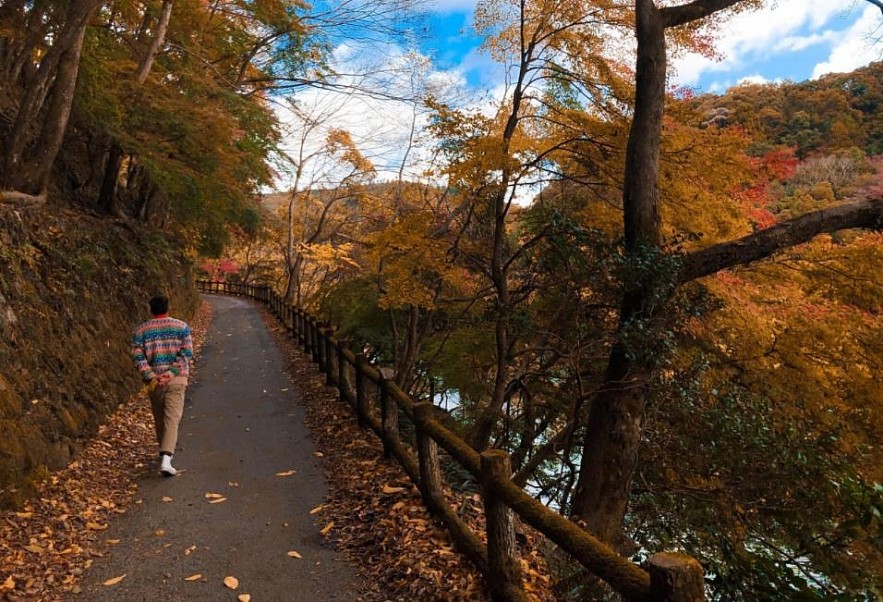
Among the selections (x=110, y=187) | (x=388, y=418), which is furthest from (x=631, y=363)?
(x=110, y=187)

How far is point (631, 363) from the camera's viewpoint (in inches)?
250

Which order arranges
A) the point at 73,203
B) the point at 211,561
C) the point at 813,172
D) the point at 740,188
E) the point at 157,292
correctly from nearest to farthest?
the point at 211,561 → the point at 740,188 → the point at 73,203 → the point at 157,292 → the point at 813,172

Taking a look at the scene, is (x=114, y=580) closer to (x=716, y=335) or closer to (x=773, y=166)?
(x=716, y=335)

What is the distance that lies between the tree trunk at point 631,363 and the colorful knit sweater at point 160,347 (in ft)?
16.1

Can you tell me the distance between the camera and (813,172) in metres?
23.3

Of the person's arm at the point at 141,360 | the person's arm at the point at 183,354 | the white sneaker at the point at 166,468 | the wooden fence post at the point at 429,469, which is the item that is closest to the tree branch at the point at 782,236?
the wooden fence post at the point at 429,469

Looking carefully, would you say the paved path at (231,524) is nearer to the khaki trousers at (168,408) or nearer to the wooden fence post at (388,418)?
the khaki trousers at (168,408)

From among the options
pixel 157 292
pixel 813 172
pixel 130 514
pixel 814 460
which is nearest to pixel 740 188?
pixel 814 460

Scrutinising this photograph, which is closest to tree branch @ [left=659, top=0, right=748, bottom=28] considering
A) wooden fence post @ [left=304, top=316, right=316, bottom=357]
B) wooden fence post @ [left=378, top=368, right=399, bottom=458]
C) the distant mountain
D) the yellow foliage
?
the yellow foliage

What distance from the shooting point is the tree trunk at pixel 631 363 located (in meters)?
6.50

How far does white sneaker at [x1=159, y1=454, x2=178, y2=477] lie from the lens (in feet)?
19.0

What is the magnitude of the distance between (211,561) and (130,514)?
1359mm

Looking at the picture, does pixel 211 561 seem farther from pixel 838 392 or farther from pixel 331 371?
pixel 838 392

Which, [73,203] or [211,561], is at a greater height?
[73,203]
